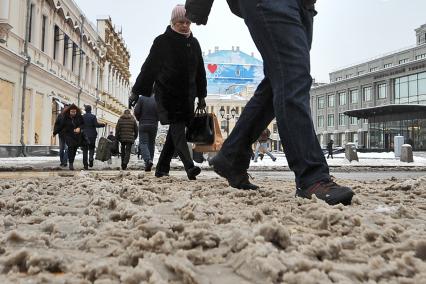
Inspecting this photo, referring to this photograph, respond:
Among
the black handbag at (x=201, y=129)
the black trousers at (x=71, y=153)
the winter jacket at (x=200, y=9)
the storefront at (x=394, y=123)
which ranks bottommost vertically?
the black trousers at (x=71, y=153)

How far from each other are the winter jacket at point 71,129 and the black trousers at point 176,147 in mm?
5881

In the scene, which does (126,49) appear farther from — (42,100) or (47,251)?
(47,251)

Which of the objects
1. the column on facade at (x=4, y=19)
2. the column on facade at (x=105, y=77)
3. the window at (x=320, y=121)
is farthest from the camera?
the window at (x=320, y=121)

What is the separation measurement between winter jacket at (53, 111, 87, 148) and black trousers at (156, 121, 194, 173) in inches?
232

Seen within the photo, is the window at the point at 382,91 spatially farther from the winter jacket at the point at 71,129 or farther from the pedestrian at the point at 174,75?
the pedestrian at the point at 174,75

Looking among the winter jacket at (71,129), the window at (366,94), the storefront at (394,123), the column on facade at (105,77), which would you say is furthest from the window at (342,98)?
the winter jacket at (71,129)

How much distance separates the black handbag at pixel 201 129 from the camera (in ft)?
15.8

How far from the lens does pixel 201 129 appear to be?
4906 mm

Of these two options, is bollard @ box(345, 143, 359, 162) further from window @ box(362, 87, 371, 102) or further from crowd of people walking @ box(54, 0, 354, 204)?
window @ box(362, 87, 371, 102)

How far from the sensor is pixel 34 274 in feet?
3.34

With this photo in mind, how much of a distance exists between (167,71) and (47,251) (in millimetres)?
3765

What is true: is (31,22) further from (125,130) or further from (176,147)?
(176,147)

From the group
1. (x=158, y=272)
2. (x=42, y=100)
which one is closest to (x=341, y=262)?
(x=158, y=272)

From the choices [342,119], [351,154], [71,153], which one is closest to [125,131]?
[71,153]
